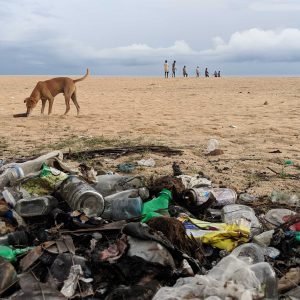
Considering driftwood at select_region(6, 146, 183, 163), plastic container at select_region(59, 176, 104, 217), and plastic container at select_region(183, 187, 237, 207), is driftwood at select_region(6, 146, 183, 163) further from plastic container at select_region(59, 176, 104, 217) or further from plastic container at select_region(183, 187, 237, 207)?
plastic container at select_region(59, 176, 104, 217)

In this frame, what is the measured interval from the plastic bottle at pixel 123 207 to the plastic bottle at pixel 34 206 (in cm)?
43

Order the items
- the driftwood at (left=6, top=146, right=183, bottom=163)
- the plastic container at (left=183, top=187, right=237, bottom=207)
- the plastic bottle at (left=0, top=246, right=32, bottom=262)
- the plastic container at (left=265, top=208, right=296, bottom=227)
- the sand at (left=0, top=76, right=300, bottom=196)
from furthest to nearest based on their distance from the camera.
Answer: the driftwood at (left=6, top=146, right=183, bottom=163), the sand at (left=0, top=76, right=300, bottom=196), the plastic container at (left=183, top=187, right=237, bottom=207), the plastic container at (left=265, top=208, right=296, bottom=227), the plastic bottle at (left=0, top=246, right=32, bottom=262)

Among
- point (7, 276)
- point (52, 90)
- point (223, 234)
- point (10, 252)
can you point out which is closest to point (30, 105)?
point (52, 90)

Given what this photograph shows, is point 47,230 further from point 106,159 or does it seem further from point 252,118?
point 252,118

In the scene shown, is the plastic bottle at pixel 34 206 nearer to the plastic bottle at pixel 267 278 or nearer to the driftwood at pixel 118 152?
the plastic bottle at pixel 267 278

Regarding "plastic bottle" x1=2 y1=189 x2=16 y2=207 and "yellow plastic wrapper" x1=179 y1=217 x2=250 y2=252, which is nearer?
"yellow plastic wrapper" x1=179 y1=217 x2=250 y2=252

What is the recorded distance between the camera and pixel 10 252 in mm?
3123

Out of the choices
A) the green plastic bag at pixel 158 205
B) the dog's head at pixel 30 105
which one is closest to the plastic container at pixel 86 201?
the green plastic bag at pixel 158 205

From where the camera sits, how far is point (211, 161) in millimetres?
6277

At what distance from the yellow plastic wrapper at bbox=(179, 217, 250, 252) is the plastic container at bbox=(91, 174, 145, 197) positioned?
1.06m

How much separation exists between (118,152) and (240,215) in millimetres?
3072

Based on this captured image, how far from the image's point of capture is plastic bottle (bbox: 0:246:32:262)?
3.08m

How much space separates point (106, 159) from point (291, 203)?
8.59 feet

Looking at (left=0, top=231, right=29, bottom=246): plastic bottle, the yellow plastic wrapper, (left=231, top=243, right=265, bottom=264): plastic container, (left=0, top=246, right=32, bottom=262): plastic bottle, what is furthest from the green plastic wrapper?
(left=231, top=243, right=265, bottom=264): plastic container
